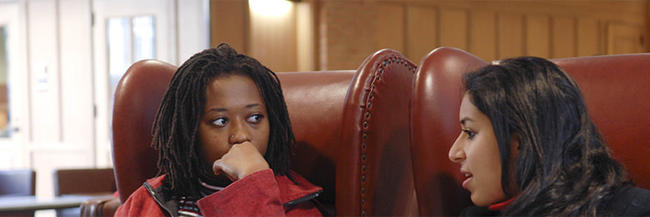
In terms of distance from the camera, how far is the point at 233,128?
1131 mm

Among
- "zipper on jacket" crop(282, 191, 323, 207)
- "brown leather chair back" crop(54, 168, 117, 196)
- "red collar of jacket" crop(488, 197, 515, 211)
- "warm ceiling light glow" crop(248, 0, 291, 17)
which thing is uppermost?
"warm ceiling light glow" crop(248, 0, 291, 17)

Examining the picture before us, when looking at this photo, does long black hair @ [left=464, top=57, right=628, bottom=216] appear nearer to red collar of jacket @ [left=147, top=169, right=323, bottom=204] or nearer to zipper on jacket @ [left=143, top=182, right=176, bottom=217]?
red collar of jacket @ [left=147, top=169, right=323, bottom=204]

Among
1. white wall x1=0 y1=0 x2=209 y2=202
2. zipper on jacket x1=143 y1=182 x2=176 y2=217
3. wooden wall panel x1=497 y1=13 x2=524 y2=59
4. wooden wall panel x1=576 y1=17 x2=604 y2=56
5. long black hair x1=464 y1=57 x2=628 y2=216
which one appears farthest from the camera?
wooden wall panel x1=576 y1=17 x2=604 y2=56

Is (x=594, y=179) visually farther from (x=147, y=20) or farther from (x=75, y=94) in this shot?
(x=75, y=94)

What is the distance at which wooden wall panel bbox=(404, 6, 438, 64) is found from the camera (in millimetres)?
5246

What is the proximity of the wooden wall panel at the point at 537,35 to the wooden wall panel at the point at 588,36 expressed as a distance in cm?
44

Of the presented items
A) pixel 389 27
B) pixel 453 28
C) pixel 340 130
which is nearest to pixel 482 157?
pixel 340 130

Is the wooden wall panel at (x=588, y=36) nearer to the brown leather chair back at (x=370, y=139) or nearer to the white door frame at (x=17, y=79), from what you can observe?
the white door frame at (x=17, y=79)

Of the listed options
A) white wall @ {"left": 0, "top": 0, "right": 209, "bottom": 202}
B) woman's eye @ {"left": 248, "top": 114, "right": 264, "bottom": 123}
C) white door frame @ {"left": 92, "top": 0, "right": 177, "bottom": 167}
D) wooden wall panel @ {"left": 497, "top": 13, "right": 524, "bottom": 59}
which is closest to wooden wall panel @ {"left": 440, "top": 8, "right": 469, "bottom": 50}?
wooden wall panel @ {"left": 497, "top": 13, "right": 524, "bottom": 59}

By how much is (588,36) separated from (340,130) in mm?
6006

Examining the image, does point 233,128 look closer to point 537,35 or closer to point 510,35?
point 510,35

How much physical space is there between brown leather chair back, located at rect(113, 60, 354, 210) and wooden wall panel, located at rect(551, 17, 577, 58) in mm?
5339

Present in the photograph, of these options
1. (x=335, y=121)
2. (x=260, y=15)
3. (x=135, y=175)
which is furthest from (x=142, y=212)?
(x=260, y=15)

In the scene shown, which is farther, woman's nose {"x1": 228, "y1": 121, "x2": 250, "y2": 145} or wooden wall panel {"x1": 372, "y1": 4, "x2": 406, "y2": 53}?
wooden wall panel {"x1": 372, "y1": 4, "x2": 406, "y2": 53}
